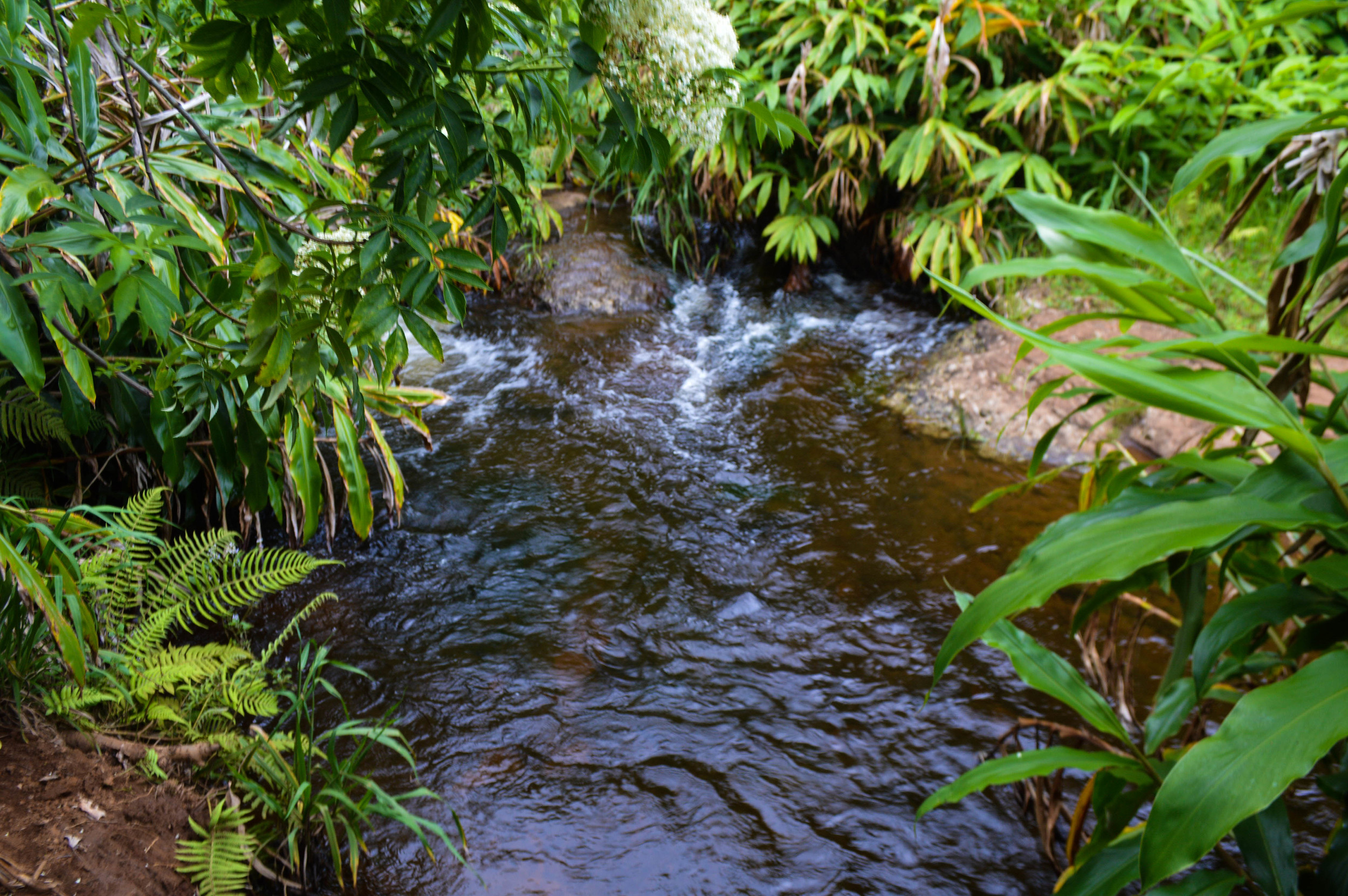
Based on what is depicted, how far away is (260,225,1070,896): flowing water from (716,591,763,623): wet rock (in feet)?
0.04

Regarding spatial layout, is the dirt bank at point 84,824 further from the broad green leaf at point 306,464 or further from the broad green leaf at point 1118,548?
the broad green leaf at point 1118,548

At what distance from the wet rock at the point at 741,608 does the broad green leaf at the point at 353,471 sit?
3.74 ft

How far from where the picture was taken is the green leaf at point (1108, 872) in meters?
1.10

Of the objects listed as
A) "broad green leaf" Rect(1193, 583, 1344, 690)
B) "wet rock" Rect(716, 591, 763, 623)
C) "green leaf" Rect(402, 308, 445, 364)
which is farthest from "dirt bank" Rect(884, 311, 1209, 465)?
"green leaf" Rect(402, 308, 445, 364)

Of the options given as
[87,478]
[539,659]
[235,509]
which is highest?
[87,478]

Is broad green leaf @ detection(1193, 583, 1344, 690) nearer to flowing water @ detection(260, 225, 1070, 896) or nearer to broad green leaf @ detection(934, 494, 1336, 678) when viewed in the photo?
broad green leaf @ detection(934, 494, 1336, 678)

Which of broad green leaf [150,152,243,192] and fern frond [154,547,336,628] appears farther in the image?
fern frond [154,547,336,628]

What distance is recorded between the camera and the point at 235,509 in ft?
8.34

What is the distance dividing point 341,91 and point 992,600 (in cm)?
103

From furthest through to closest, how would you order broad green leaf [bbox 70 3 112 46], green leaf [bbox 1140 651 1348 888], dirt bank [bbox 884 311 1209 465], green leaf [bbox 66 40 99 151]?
dirt bank [bbox 884 311 1209 465]
green leaf [bbox 66 40 99 151]
broad green leaf [bbox 70 3 112 46]
green leaf [bbox 1140 651 1348 888]

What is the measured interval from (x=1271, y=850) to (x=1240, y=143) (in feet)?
3.53

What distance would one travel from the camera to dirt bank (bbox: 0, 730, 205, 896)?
45.7 inches

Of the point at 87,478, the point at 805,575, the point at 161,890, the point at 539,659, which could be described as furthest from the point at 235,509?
the point at 805,575

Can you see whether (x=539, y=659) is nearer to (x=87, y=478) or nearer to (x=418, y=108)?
(x=87, y=478)
